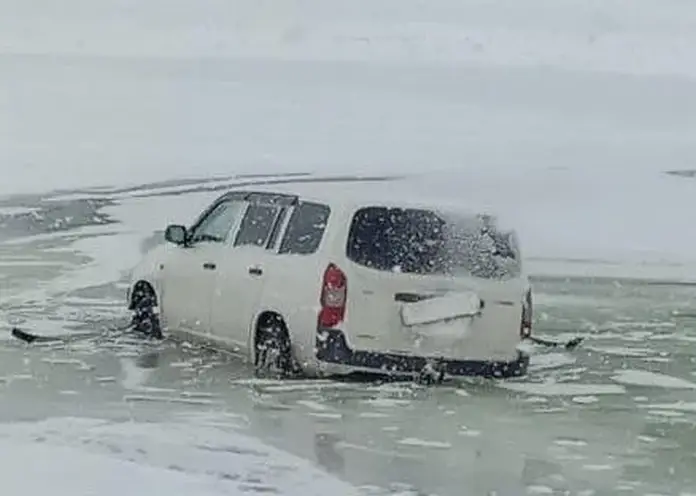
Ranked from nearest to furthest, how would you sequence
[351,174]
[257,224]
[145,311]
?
[257,224] < [145,311] < [351,174]

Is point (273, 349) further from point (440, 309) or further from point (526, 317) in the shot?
point (526, 317)

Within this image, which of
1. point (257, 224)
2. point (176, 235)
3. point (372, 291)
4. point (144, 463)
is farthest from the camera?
point (176, 235)

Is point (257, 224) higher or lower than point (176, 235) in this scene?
higher

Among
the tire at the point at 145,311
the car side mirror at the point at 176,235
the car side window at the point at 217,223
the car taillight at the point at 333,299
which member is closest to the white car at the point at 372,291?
the car taillight at the point at 333,299

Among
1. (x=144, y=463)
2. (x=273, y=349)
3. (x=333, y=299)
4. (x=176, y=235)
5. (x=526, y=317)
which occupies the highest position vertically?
(x=176, y=235)

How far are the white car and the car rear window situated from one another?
0.01 metres

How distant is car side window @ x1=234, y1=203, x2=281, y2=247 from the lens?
1448 cm

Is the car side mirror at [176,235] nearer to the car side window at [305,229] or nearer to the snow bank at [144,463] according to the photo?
the car side window at [305,229]

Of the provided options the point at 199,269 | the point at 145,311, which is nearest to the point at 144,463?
the point at 199,269

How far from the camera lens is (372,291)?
43.3 ft

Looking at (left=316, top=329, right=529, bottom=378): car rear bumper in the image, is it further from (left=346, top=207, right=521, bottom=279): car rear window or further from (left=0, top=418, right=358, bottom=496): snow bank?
(left=0, top=418, right=358, bottom=496): snow bank

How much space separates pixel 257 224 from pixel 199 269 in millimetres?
717

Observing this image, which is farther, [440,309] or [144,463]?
[440,309]

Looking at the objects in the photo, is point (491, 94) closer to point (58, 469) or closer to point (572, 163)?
point (572, 163)
